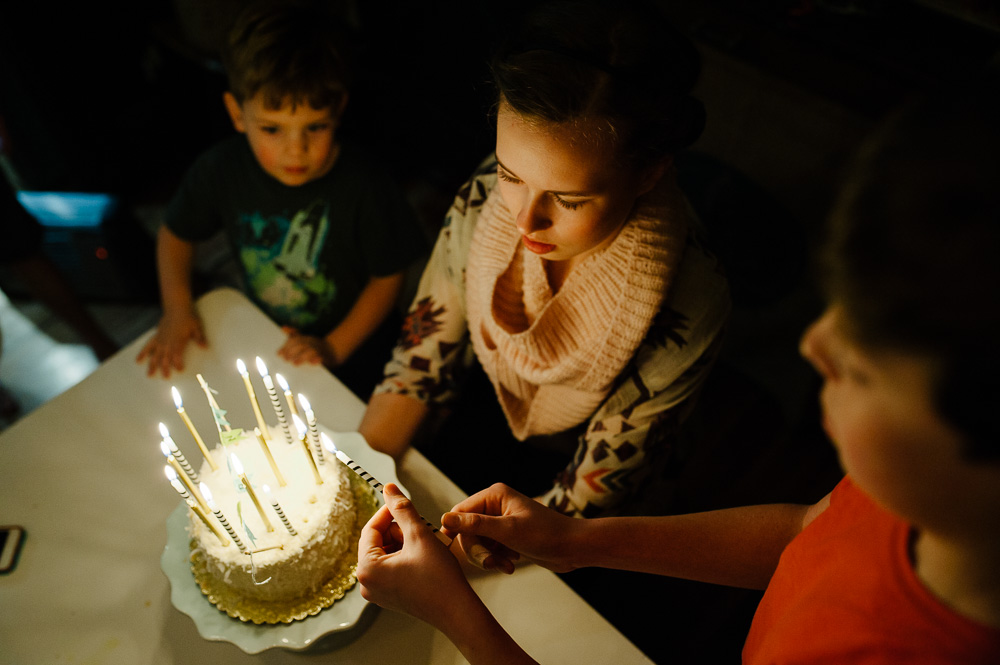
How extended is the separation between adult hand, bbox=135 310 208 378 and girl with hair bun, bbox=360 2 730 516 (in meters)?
0.40

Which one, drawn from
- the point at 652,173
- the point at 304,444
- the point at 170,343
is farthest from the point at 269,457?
the point at 652,173

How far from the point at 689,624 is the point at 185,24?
2.75m

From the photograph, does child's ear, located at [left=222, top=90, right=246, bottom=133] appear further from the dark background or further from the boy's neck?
the boy's neck

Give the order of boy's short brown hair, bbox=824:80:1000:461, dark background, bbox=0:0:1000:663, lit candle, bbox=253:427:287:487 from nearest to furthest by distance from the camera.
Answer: boy's short brown hair, bbox=824:80:1000:461 → lit candle, bbox=253:427:287:487 → dark background, bbox=0:0:1000:663

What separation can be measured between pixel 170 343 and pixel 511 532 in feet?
2.65

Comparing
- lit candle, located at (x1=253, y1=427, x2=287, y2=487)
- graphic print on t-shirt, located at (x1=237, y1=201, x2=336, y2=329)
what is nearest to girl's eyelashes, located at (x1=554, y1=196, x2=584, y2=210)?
lit candle, located at (x1=253, y1=427, x2=287, y2=487)

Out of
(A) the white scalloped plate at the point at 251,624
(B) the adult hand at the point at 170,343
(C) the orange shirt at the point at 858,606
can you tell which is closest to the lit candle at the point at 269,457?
(A) the white scalloped plate at the point at 251,624

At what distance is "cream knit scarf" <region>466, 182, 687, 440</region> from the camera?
0.98m

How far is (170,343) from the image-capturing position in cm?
123

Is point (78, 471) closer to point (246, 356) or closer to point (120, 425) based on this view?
point (120, 425)

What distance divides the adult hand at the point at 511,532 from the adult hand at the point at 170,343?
0.70 metres

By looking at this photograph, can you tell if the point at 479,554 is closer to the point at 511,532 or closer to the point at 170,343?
the point at 511,532

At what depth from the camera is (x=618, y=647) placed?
2.94ft

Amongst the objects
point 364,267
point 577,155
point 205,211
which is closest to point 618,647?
point 577,155
